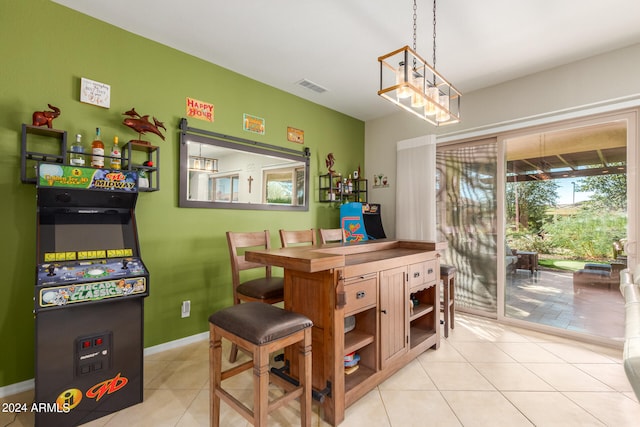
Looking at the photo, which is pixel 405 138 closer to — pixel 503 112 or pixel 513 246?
pixel 503 112

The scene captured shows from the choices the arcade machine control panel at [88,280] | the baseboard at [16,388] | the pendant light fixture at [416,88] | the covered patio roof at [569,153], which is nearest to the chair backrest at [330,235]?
the pendant light fixture at [416,88]

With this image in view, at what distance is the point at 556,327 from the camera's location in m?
3.18

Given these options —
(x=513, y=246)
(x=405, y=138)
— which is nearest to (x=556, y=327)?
(x=513, y=246)

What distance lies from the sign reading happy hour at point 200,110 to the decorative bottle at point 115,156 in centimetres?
76

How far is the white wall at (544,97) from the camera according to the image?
2.73 meters

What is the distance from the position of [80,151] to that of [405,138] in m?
3.82

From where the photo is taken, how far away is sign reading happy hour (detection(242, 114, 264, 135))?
337cm

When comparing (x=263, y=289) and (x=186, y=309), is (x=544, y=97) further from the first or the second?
(x=186, y=309)

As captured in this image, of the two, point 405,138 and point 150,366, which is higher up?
point 405,138

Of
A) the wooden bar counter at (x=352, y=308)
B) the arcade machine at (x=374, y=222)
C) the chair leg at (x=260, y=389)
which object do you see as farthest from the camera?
the arcade machine at (x=374, y=222)

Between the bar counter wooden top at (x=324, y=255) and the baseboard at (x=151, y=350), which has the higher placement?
the bar counter wooden top at (x=324, y=255)

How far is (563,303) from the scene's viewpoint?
3.24 m

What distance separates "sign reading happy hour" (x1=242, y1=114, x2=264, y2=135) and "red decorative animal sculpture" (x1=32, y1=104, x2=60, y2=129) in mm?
1641

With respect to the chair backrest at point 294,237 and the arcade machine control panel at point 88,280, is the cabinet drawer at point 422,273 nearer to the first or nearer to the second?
the chair backrest at point 294,237
